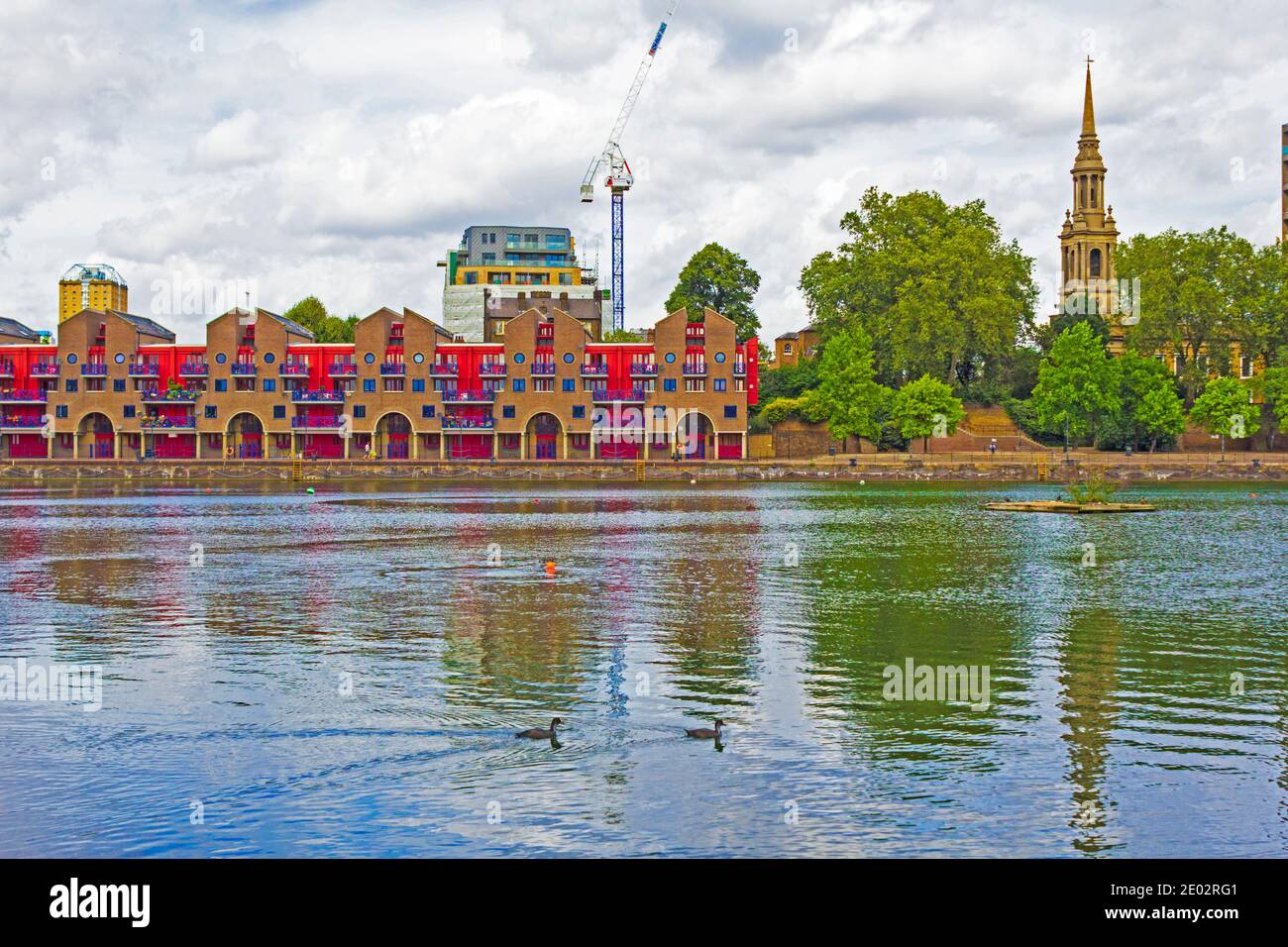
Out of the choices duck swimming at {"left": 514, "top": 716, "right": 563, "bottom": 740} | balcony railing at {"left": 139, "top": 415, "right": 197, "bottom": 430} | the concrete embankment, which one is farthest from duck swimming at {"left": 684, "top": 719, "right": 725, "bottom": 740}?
balcony railing at {"left": 139, "top": 415, "right": 197, "bottom": 430}

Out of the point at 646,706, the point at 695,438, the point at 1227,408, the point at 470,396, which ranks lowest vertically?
the point at 646,706

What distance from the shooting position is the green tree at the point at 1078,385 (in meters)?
119

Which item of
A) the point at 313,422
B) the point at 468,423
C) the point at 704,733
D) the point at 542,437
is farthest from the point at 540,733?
the point at 313,422

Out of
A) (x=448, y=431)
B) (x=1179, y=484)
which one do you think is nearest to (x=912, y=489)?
(x=1179, y=484)

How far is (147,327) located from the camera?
14712 cm

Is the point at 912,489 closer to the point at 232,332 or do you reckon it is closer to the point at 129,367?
the point at 232,332

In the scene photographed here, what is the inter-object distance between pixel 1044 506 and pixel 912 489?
28199 mm

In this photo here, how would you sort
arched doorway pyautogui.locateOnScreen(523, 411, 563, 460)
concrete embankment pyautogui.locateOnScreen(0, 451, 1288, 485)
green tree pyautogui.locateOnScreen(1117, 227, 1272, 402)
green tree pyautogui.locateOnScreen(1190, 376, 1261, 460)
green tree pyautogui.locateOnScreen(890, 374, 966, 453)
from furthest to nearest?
arched doorway pyautogui.locateOnScreen(523, 411, 563, 460) → green tree pyautogui.locateOnScreen(1117, 227, 1272, 402) → green tree pyautogui.locateOnScreen(890, 374, 966, 453) → green tree pyautogui.locateOnScreen(1190, 376, 1261, 460) → concrete embankment pyautogui.locateOnScreen(0, 451, 1288, 485)

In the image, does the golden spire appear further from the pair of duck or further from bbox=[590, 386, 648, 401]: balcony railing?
the pair of duck

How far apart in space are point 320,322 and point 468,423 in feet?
131

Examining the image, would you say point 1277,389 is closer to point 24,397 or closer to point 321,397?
point 321,397

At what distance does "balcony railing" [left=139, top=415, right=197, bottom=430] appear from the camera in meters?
133

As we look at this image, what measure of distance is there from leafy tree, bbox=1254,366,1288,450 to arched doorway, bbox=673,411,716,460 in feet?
165

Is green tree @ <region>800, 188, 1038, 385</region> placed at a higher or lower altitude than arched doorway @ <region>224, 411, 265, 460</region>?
higher
